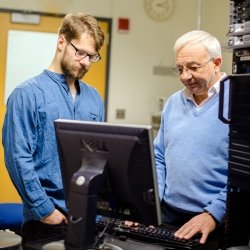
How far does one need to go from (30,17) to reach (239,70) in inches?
107

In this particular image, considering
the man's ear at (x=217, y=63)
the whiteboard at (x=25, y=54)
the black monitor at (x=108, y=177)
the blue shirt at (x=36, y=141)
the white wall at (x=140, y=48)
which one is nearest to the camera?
the black monitor at (x=108, y=177)

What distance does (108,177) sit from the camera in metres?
1.24

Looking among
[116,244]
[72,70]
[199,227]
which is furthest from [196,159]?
[72,70]

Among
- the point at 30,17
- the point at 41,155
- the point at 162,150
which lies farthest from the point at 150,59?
the point at 41,155

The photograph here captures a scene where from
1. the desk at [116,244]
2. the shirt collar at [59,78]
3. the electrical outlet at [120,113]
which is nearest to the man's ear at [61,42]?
the shirt collar at [59,78]

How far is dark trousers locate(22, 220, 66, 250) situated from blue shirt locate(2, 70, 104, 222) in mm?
34

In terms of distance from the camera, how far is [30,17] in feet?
13.1

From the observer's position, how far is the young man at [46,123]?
5.28ft

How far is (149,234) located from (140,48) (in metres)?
3.03

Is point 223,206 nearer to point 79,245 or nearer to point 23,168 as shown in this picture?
point 79,245

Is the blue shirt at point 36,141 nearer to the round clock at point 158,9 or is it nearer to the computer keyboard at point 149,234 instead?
the computer keyboard at point 149,234

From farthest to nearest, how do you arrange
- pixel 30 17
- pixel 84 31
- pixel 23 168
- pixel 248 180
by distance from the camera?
pixel 30 17 < pixel 84 31 < pixel 23 168 < pixel 248 180

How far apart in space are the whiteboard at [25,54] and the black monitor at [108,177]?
2868 mm

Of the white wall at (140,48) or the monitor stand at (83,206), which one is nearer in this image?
the monitor stand at (83,206)
